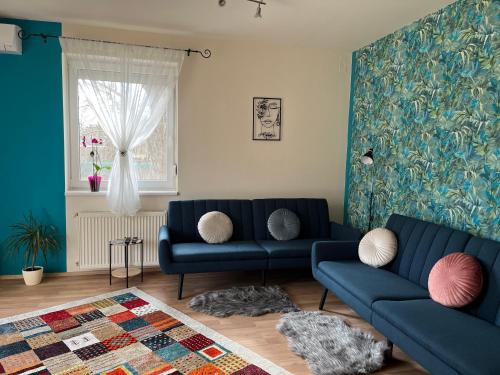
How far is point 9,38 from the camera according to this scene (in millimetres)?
3355

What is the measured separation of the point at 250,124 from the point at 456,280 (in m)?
2.61

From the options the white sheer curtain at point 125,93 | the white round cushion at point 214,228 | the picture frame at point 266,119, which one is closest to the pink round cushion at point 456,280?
the white round cushion at point 214,228

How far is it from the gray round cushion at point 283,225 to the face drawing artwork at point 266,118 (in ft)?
2.97

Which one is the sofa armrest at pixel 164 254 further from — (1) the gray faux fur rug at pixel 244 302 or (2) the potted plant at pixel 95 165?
(2) the potted plant at pixel 95 165

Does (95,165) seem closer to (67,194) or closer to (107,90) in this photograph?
(67,194)

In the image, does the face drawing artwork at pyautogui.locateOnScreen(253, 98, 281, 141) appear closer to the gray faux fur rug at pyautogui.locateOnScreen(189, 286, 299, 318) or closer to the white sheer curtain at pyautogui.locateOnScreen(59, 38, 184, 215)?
the white sheer curtain at pyautogui.locateOnScreen(59, 38, 184, 215)

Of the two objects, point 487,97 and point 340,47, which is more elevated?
point 340,47

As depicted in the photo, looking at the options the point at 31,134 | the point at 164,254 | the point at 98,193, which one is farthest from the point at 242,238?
the point at 31,134

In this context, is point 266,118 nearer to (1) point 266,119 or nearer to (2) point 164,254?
(1) point 266,119

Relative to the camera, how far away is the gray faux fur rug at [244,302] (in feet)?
10.3

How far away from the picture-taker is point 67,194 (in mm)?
3795

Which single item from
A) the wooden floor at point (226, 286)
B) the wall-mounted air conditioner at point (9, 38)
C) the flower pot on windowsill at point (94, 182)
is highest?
the wall-mounted air conditioner at point (9, 38)

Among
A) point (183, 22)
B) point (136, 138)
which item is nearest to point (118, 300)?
point (136, 138)

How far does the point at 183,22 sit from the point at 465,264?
3.06 metres
